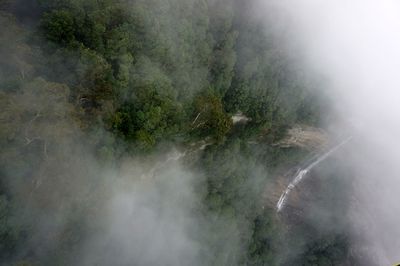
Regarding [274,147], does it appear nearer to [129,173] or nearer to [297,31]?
[297,31]

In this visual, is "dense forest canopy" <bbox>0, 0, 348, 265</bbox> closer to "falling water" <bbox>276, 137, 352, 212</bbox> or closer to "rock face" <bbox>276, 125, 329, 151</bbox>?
"rock face" <bbox>276, 125, 329, 151</bbox>

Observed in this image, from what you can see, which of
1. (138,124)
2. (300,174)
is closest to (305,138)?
(300,174)

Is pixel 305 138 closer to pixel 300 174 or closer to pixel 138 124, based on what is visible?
pixel 300 174


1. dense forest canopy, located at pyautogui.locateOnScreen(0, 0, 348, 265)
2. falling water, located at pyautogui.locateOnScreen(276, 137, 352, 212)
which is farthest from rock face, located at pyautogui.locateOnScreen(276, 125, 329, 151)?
falling water, located at pyautogui.locateOnScreen(276, 137, 352, 212)

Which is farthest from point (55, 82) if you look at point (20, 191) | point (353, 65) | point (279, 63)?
point (353, 65)

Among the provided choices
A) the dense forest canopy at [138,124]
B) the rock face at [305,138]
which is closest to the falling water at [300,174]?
the rock face at [305,138]

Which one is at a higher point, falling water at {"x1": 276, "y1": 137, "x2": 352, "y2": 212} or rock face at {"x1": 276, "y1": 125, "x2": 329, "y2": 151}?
rock face at {"x1": 276, "y1": 125, "x2": 329, "y2": 151}
